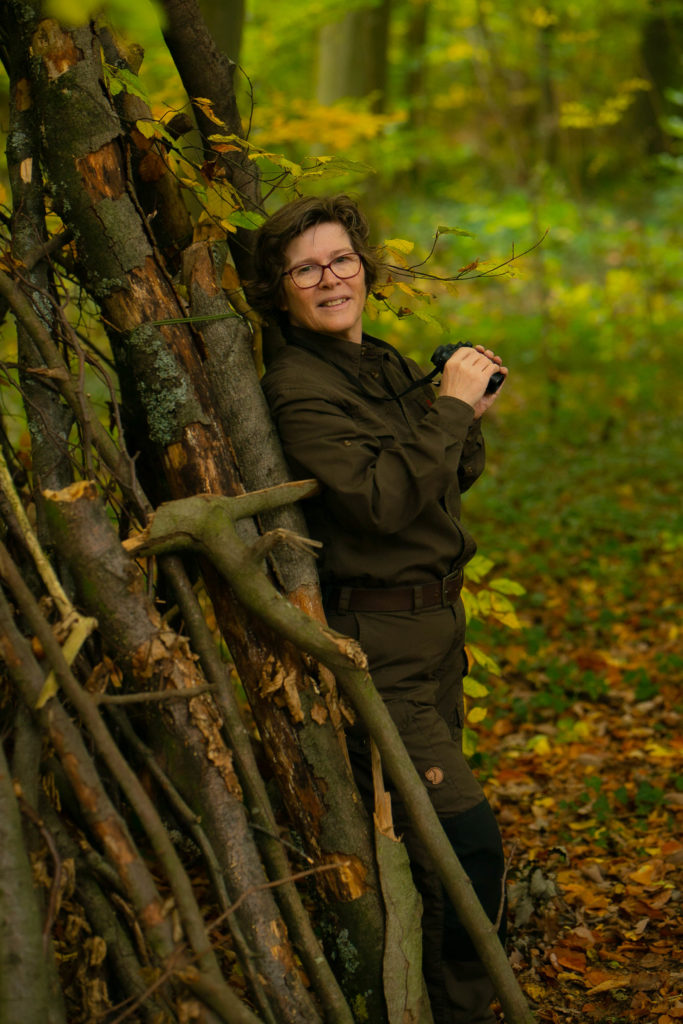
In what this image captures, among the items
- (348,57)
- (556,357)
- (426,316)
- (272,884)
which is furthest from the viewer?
(556,357)

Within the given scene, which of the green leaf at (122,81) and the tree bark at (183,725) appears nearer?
the tree bark at (183,725)

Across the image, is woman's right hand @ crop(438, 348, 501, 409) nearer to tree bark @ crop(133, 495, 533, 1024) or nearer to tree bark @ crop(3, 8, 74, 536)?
tree bark @ crop(133, 495, 533, 1024)

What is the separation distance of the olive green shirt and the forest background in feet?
1.49

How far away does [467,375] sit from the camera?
8.82 ft

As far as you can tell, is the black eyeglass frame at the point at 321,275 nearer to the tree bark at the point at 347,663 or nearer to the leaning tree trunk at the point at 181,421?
the leaning tree trunk at the point at 181,421

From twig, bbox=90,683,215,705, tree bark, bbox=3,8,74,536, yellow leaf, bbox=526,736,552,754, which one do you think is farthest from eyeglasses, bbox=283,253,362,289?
yellow leaf, bbox=526,736,552,754

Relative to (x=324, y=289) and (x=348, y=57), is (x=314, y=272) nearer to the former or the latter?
(x=324, y=289)

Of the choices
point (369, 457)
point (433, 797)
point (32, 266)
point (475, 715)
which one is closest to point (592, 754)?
point (475, 715)

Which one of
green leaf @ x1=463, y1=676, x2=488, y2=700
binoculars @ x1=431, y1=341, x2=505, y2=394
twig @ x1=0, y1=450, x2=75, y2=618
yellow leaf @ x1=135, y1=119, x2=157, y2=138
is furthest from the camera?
green leaf @ x1=463, y1=676, x2=488, y2=700

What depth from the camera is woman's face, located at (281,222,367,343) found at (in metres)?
2.74

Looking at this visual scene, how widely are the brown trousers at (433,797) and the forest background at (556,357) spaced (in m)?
0.46

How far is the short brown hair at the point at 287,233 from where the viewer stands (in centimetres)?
273

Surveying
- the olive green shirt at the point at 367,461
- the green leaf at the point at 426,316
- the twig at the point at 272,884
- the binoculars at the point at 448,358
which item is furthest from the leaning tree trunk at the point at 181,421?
the green leaf at the point at 426,316

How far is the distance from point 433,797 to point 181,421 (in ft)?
4.26
